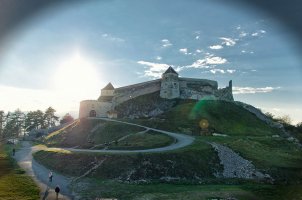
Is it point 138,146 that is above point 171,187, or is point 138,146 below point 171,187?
above

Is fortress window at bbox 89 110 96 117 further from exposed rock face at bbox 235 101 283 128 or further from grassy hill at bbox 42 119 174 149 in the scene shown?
exposed rock face at bbox 235 101 283 128

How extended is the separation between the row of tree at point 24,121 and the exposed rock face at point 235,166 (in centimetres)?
8534

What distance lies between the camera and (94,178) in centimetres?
4112

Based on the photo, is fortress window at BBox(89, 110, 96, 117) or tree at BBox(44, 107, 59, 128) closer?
fortress window at BBox(89, 110, 96, 117)

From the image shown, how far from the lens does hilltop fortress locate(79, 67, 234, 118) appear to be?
103 meters

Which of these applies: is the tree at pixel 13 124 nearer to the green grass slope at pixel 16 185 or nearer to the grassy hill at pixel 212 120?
the grassy hill at pixel 212 120

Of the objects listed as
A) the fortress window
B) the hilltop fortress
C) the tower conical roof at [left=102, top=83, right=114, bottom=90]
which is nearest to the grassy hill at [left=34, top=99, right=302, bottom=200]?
the fortress window

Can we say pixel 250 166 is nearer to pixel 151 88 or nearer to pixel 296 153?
pixel 296 153

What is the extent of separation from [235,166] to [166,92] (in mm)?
57393

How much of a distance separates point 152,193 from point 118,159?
12.2m

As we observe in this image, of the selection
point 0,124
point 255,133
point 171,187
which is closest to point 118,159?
point 171,187

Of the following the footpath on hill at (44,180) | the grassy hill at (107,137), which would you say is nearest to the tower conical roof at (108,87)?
the grassy hill at (107,137)

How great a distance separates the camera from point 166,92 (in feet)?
341

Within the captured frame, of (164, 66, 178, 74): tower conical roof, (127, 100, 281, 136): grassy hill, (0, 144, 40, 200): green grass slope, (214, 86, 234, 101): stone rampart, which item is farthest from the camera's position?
(214, 86, 234, 101): stone rampart
